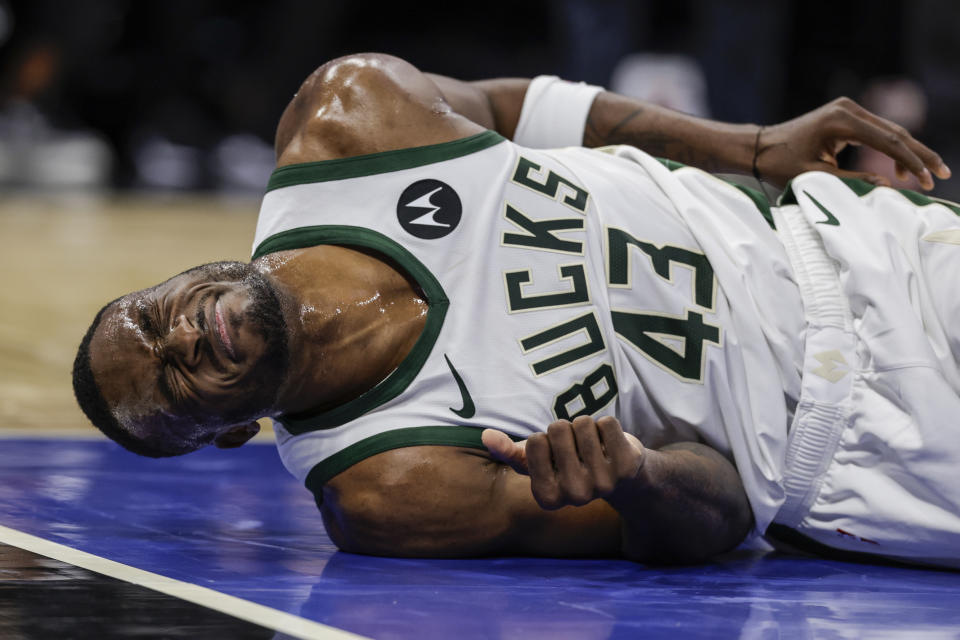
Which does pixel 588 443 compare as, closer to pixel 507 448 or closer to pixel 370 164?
pixel 507 448

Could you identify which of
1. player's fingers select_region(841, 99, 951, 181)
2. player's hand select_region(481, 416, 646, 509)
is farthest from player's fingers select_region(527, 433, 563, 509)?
player's fingers select_region(841, 99, 951, 181)

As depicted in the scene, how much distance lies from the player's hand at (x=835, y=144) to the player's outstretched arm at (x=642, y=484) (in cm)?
61

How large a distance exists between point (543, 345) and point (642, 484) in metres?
0.33

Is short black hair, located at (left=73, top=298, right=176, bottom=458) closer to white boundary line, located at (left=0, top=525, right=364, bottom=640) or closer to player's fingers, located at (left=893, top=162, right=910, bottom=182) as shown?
white boundary line, located at (left=0, top=525, right=364, bottom=640)


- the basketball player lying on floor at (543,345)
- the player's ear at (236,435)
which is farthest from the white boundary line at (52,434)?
the basketball player lying on floor at (543,345)

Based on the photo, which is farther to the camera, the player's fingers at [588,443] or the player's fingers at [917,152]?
the player's fingers at [917,152]

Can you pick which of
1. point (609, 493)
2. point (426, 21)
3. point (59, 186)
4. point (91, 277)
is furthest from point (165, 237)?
point (609, 493)

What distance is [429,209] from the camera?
2271mm

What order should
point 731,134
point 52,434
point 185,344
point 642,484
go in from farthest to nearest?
point 52,434 < point 731,134 < point 185,344 < point 642,484

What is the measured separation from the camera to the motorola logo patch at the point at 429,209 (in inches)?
88.7

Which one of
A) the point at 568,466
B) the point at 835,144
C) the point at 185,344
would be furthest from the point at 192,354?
the point at 835,144

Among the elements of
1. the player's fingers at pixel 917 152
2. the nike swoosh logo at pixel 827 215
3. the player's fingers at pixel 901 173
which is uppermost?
the player's fingers at pixel 917 152

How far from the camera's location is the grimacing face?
2.05 m

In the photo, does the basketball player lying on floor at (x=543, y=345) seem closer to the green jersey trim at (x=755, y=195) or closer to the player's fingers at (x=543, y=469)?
the green jersey trim at (x=755, y=195)
